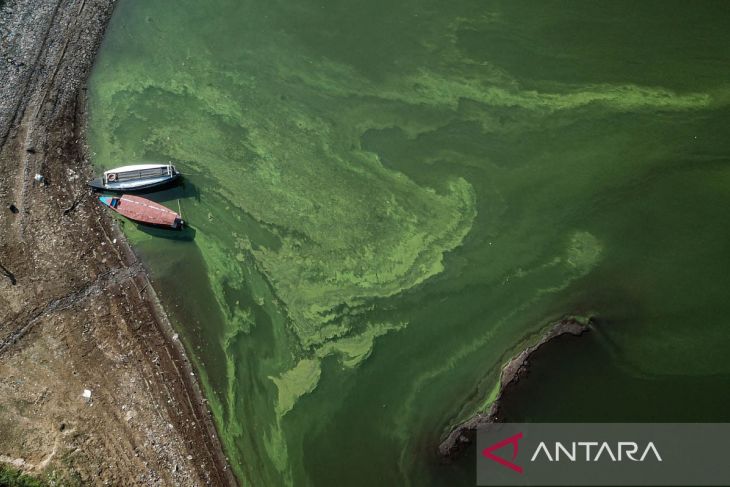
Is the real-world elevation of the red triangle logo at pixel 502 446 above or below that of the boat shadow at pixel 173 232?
below

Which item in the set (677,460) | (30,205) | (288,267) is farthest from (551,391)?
(30,205)

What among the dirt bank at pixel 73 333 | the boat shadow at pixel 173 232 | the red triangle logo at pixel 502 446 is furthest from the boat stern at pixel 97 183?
the red triangle logo at pixel 502 446

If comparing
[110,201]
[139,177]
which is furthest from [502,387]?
[110,201]

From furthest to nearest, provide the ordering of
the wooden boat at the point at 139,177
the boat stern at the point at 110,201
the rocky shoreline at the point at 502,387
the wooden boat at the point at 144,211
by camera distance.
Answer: the boat stern at the point at 110,201 → the wooden boat at the point at 139,177 → the wooden boat at the point at 144,211 → the rocky shoreline at the point at 502,387

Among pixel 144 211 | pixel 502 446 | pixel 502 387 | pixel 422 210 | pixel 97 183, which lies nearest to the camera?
pixel 502 446

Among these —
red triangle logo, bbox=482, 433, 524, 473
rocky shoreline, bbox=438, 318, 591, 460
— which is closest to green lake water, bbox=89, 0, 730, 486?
rocky shoreline, bbox=438, 318, 591, 460

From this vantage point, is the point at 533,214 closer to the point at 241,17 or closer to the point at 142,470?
the point at 241,17

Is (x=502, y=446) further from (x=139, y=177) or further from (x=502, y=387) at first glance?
(x=139, y=177)

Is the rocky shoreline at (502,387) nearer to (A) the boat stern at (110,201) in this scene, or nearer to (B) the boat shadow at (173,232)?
(B) the boat shadow at (173,232)
